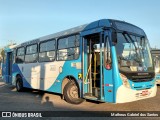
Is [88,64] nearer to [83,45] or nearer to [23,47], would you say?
[83,45]

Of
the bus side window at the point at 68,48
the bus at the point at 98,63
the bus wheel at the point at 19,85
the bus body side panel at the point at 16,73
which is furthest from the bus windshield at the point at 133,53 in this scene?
the bus wheel at the point at 19,85

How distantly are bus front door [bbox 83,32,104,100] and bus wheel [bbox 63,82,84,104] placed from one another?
765 millimetres

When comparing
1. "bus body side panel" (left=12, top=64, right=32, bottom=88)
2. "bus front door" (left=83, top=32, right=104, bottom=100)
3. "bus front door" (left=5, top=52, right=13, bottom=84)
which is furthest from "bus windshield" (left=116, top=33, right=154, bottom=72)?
"bus front door" (left=5, top=52, right=13, bottom=84)

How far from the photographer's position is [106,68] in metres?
8.68

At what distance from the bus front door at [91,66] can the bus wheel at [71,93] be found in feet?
2.51

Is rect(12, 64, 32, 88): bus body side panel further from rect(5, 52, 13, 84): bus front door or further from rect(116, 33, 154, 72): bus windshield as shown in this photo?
rect(116, 33, 154, 72): bus windshield

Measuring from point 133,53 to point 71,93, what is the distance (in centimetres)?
317

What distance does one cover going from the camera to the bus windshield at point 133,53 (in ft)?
28.3

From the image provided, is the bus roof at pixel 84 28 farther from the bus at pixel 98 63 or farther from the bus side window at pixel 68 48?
the bus side window at pixel 68 48

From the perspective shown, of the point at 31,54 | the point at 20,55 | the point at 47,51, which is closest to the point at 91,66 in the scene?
the point at 47,51

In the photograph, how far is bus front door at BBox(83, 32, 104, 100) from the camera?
31.9ft

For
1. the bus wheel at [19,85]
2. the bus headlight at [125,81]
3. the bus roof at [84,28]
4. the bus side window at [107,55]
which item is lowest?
the bus wheel at [19,85]

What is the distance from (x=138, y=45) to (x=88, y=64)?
2037 millimetres

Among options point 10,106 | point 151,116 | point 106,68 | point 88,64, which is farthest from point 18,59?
point 151,116
